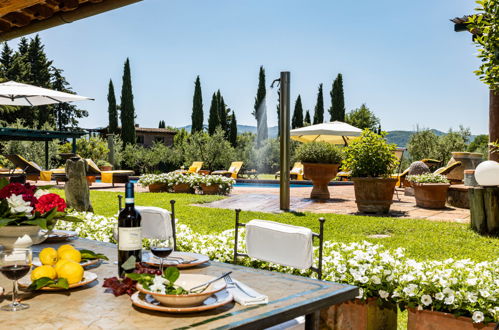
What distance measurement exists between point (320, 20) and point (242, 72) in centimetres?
2871

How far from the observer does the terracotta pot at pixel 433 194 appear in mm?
8595

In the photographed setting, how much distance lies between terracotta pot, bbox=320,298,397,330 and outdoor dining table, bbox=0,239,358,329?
84cm

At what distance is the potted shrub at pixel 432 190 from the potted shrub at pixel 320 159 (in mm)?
1789

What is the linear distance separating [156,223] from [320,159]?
7.69m

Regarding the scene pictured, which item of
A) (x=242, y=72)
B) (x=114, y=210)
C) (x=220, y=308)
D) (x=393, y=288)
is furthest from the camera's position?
(x=242, y=72)

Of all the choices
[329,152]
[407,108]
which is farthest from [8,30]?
[407,108]

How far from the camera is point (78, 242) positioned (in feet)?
8.45

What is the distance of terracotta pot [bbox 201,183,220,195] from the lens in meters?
11.9

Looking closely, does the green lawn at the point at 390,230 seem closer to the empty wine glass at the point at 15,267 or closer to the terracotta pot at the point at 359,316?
the terracotta pot at the point at 359,316

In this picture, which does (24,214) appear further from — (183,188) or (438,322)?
(183,188)

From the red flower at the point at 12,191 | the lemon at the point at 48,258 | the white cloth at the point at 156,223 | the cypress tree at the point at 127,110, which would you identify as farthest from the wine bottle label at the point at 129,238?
the cypress tree at the point at 127,110

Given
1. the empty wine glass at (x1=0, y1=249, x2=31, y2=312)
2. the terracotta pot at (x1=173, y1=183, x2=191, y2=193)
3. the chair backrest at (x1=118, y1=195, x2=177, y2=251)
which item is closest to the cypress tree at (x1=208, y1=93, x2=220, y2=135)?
the terracotta pot at (x1=173, y1=183, x2=191, y2=193)

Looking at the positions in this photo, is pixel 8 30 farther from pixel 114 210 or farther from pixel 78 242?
pixel 114 210

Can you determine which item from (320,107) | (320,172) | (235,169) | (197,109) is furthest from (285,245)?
(320,107)
